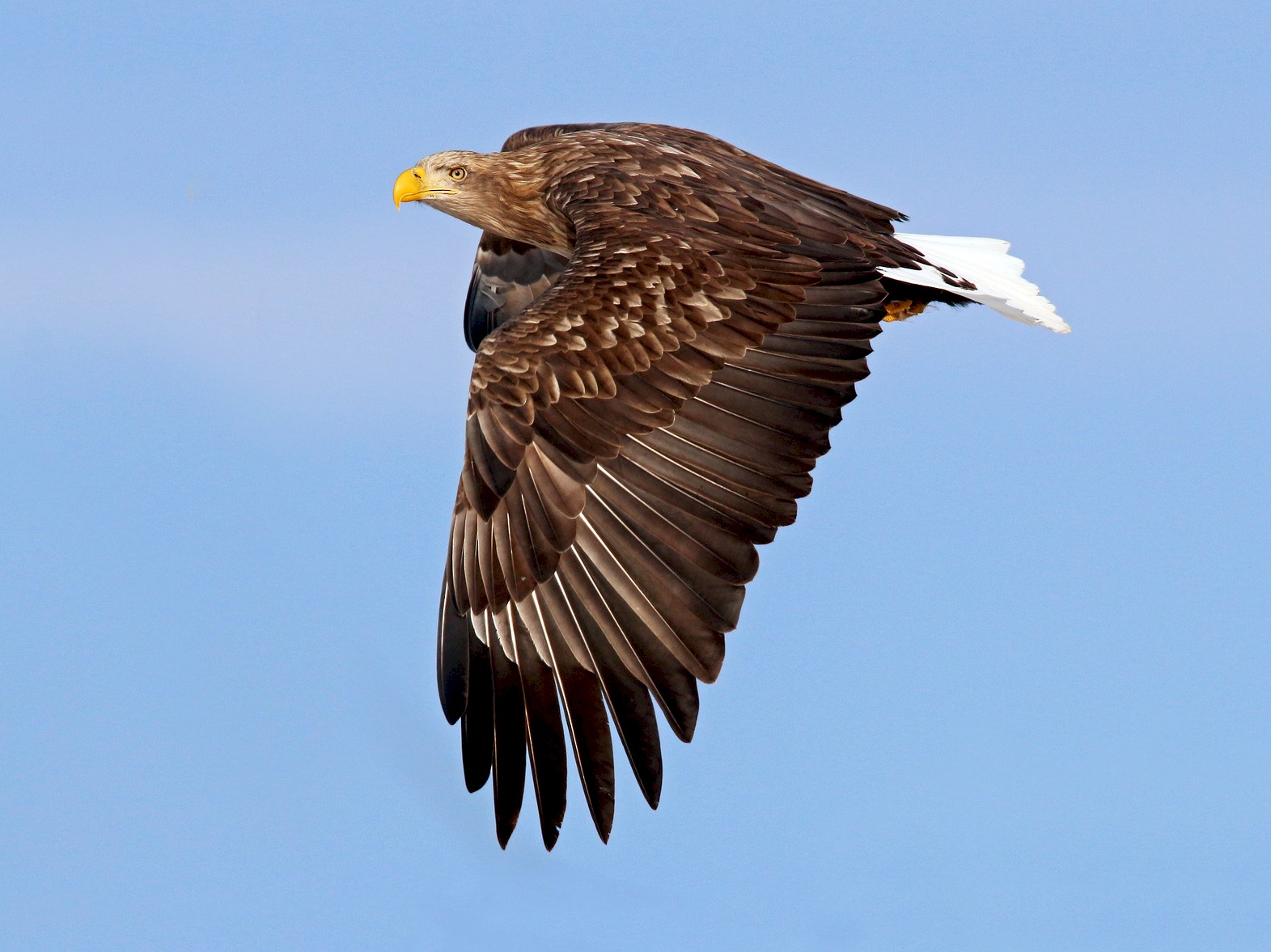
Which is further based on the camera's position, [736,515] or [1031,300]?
[1031,300]

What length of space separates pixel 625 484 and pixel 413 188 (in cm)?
318

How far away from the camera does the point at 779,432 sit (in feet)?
20.2

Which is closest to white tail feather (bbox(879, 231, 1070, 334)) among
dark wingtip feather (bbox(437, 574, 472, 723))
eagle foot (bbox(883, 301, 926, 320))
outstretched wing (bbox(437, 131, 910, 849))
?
eagle foot (bbox(883, 301, 926, 320))

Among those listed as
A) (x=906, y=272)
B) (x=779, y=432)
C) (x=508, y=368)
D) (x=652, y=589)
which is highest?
(x=906, y=272)

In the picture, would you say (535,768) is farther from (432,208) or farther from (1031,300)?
(432,208)

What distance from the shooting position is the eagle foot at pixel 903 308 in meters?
7.81

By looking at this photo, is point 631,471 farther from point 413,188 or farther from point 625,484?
point 413,188

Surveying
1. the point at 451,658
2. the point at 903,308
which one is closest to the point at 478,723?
the point at 451,658

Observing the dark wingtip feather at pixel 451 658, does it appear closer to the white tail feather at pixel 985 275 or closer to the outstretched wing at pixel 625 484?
the outstretched wing at pixel 625 484

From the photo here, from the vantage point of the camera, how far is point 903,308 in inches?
309

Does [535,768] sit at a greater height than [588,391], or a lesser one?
lesser

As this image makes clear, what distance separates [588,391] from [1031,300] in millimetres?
→ 2459

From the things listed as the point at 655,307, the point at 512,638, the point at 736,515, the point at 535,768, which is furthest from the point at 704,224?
the point at 535,768

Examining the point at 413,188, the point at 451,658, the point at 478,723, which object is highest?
the point at 413,188
